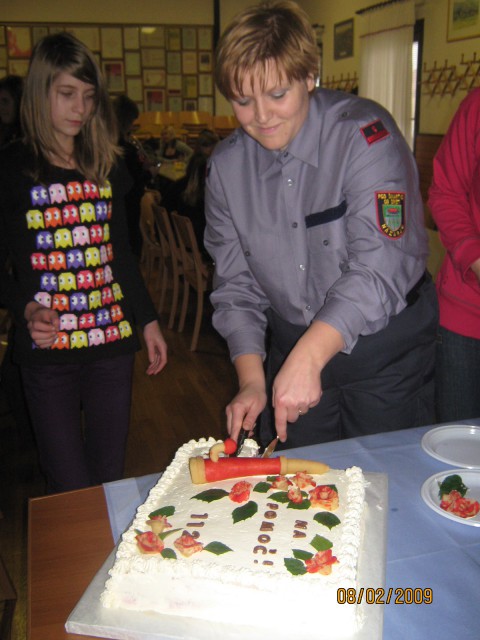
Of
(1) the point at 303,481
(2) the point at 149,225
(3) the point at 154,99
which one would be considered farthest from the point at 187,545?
(3) the point at 154,99

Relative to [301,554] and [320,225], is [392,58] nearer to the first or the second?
[320,225]

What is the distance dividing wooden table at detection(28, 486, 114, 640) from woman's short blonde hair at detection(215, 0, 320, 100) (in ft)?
2.63

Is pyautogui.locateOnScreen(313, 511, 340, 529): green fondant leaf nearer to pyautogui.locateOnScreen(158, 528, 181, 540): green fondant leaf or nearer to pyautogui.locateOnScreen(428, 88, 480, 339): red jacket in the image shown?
pyautogui.locateOnScreen(158, 528, 181, 540): green fondant leaf

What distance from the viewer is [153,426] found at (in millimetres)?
2961

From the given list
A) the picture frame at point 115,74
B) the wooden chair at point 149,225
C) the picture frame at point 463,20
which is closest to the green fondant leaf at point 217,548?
the wooden chair at point 149,225

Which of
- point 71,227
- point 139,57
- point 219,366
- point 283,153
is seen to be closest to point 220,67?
point 283,153

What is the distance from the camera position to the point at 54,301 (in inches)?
60.5

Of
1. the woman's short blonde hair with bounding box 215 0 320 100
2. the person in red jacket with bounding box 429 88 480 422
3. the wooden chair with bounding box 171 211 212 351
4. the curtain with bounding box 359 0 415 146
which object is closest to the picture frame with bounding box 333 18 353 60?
the curtain with bounding box 359 0 415 146

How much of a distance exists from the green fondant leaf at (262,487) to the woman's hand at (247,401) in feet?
0.46

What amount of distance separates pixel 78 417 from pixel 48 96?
830 mm

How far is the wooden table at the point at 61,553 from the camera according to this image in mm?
834

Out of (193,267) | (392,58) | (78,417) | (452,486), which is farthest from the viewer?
(392,58)

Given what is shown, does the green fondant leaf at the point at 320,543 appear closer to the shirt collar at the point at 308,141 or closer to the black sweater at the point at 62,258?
the shirt collar at the point at 308,141

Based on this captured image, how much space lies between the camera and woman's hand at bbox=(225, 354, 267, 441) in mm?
1164
